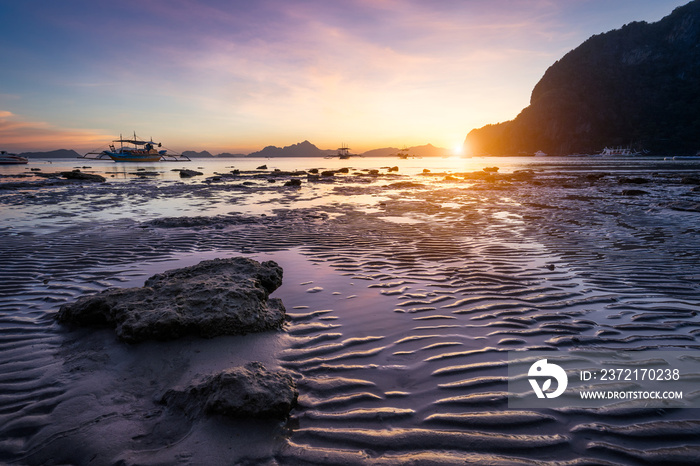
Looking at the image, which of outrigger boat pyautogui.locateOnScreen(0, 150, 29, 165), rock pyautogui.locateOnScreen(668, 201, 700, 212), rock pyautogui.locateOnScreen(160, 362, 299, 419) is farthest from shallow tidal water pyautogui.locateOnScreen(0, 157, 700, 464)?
outrigger boat pyautogui.locateOnScreen(0, 150, 29, 165)

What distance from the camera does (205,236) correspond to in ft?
31.9

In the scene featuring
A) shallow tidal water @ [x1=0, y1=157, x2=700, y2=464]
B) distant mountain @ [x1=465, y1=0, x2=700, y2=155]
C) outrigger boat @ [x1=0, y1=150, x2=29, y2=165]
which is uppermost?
distant mountain @ [x1=465, y1=0, x2=700, y2=155]

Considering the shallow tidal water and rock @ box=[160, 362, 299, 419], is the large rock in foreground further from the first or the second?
rock @ box=[160, 362, 299, 419]

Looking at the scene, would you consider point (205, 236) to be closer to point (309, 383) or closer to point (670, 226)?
point (309, 383)

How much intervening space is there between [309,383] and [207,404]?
3.08 feet

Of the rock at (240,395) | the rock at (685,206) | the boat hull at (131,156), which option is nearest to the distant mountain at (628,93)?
the rock at (685,206)

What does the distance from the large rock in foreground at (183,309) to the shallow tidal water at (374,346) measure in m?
0.18

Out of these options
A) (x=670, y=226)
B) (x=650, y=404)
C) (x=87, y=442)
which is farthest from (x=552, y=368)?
(x=670, y=226)

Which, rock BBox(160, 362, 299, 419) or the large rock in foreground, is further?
the large rock in foreground

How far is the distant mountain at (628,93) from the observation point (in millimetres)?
118875

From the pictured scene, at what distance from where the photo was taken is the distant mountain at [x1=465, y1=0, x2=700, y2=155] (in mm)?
118875

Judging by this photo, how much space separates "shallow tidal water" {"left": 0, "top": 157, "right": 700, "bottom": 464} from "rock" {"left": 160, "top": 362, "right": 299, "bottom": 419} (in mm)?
111

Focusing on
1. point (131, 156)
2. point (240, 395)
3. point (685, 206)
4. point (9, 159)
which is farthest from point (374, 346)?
point (9, 159)

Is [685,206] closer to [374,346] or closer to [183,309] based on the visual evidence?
[374,346]
